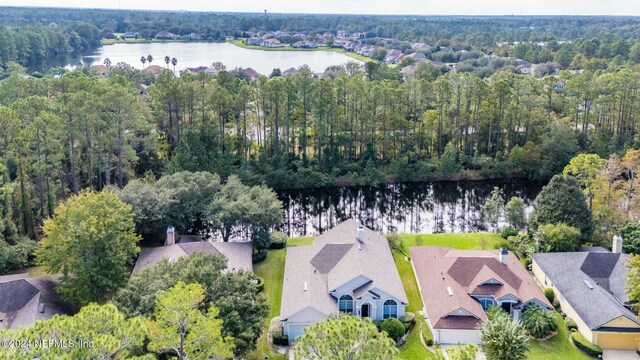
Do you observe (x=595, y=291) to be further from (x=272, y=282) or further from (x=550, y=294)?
(x=272, y=282)

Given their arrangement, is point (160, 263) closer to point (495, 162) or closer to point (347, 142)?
point (347, 142)

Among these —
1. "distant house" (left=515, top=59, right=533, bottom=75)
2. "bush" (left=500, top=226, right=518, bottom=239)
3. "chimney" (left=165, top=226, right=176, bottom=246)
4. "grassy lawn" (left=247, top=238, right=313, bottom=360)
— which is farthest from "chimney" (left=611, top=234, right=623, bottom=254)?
"distant house" (left=515, top=59, right=533, bottom=75)

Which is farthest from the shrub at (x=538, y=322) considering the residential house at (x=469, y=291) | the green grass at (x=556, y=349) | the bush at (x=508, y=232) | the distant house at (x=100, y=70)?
the distant house at (x=100, y=70)

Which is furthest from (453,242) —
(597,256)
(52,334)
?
(52,334)

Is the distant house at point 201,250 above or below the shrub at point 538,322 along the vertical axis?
above

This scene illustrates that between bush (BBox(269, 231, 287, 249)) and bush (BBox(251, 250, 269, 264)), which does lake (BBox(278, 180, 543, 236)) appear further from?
bush (BBox(251, 250, 269, 264))

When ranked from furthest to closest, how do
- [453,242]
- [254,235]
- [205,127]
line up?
[205,127] → [453,242] → [254,235]

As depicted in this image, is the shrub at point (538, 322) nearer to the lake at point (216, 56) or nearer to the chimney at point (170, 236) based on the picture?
the chimney at point (170, 236)
